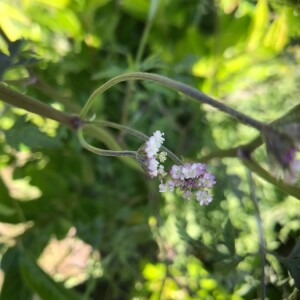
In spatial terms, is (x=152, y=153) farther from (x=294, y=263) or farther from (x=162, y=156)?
(x=294, y=263)

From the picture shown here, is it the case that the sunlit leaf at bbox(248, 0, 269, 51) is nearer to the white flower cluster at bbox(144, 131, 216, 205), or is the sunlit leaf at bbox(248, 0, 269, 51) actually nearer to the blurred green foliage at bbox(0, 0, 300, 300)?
the blurred green foliage at bbox(0, 0, 300, 300)

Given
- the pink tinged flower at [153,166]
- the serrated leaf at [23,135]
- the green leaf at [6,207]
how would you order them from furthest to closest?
the green leaf at [6,207] → the serrated leaf at [23,135] → the pink tinged flower at [153,166]

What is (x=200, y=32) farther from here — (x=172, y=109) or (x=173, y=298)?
(x=173, y=298)

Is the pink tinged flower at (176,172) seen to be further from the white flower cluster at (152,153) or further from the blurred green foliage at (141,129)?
the blurred green foliage at (141,129)

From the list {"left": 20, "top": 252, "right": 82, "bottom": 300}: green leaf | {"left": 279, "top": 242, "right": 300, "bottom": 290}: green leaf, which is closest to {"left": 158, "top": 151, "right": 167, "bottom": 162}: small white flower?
{"left": 279, "top": 242, "right": 300, "bottom": 290}: green leaf

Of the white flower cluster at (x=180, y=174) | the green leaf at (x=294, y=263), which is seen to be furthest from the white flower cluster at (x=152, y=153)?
the green leaf at (x=294, y=263)

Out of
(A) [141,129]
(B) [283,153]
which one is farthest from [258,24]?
(B) [283,153]
